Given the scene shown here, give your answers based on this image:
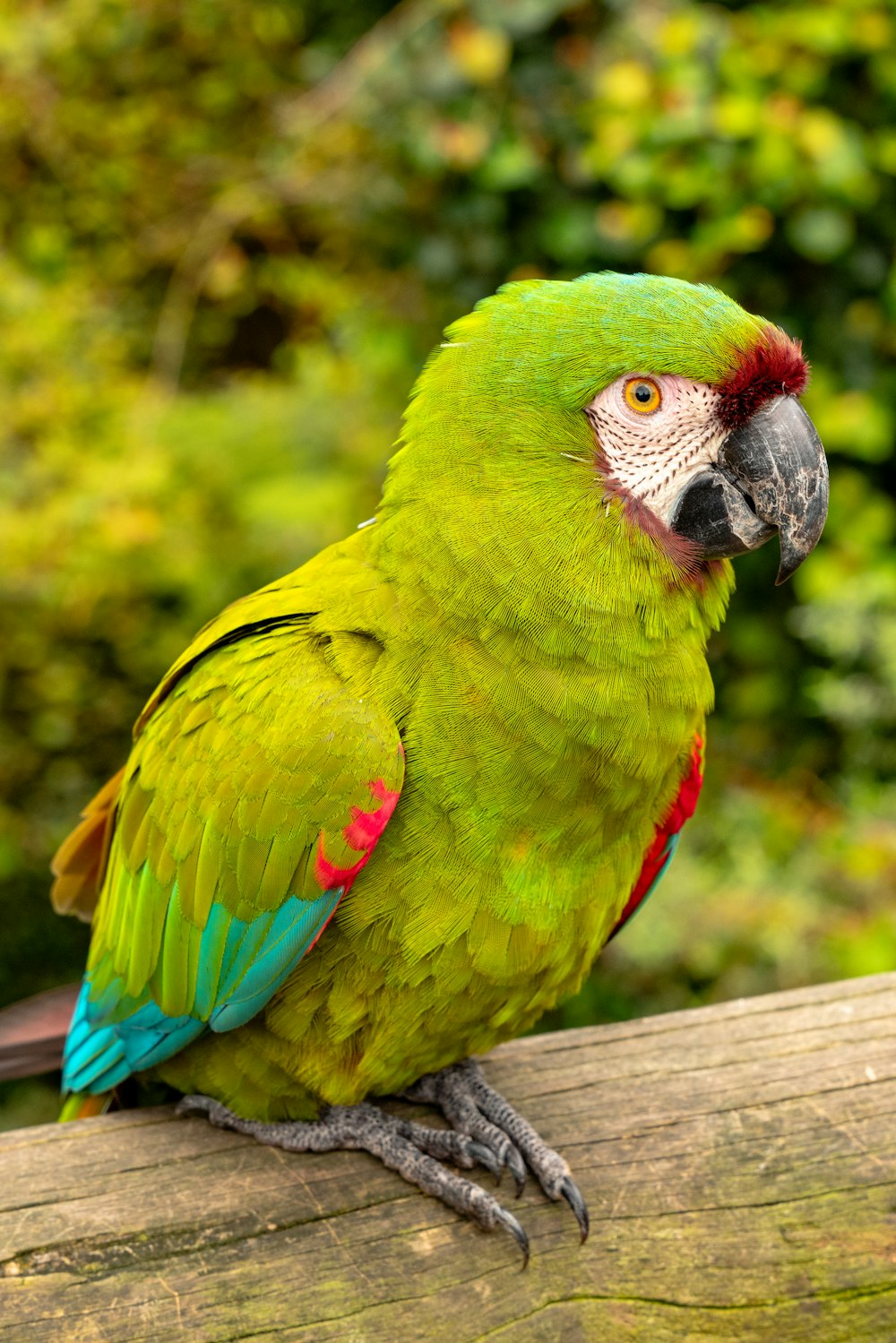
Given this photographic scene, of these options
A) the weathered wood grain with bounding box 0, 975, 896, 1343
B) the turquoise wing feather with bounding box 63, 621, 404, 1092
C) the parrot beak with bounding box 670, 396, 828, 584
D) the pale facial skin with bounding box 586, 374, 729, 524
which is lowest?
the weathered wood grain with bounding box 0, 975, 896, 1343

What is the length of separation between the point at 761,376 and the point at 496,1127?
0.99 metres

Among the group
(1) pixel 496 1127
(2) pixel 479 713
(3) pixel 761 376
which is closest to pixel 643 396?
(3) pixel 761 376

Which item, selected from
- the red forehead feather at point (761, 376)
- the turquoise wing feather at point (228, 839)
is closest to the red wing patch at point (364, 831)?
the turquoise wing feather at point (228, 839)

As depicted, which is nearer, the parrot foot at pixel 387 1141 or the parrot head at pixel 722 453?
the parrot head at pixel 722 453

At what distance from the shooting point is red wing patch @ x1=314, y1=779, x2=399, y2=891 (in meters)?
1.40

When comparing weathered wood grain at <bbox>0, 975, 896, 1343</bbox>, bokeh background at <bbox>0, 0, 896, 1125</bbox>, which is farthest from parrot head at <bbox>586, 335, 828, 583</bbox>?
bokeh background at <bbox>0, 0, 896, 1125</bbox>

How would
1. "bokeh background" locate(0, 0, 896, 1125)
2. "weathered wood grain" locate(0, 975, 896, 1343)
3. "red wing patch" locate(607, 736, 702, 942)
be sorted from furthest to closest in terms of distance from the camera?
"bokeh background" locate(0, 0, 896, 1125) → "red wing patch" locate(607, 736, 702, 942) → "weathered wood grain" locate(0, 975, 896, 1343)

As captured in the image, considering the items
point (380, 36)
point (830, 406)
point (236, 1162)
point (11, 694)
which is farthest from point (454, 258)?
point (236, 1162)

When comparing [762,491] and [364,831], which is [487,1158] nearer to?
[364,831]

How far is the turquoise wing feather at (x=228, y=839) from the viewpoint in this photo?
142 centimetres

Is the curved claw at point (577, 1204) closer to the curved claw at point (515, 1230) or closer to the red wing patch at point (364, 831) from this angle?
the curved claw at point (515, 1230)

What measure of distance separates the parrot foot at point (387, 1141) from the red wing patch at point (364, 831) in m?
0.40

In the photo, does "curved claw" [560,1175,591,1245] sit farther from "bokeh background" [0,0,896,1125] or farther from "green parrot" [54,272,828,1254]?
"bokeh background" [0,0,896,1125]

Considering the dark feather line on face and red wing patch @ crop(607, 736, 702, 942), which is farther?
red wing patch @ crop(607, 736, 702, 942)
